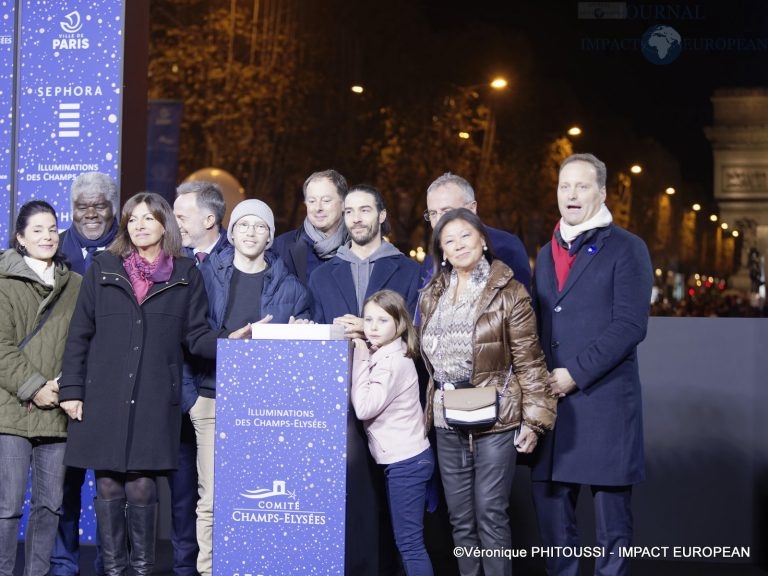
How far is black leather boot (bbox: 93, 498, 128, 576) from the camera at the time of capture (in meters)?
3.67

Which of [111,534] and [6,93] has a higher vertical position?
[6,93]

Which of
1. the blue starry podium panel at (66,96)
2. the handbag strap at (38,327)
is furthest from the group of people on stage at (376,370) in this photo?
the blue starry podium panel at (66,96)

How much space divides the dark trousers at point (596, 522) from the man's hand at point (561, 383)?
1.18 ft

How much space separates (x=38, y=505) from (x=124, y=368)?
2.28 feet

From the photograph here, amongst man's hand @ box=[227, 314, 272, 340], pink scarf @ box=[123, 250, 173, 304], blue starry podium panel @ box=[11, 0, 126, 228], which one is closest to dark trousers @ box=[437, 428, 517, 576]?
man's hand @ box=[227, 314, 272, 340]

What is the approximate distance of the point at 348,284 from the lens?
13.2ft

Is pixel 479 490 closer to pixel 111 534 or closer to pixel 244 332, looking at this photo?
pixel 244 332

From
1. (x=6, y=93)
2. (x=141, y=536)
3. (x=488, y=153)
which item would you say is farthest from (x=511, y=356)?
(x=488, y=153)

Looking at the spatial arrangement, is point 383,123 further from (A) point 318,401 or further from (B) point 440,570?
(A) point 318,401

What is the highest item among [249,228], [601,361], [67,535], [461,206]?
[461,206]

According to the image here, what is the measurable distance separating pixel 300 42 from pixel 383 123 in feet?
4.64

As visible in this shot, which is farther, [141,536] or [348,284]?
[348,284]

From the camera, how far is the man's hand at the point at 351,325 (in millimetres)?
3756

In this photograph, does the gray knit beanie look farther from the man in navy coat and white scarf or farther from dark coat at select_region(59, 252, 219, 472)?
the man in navy coat and white scarf
